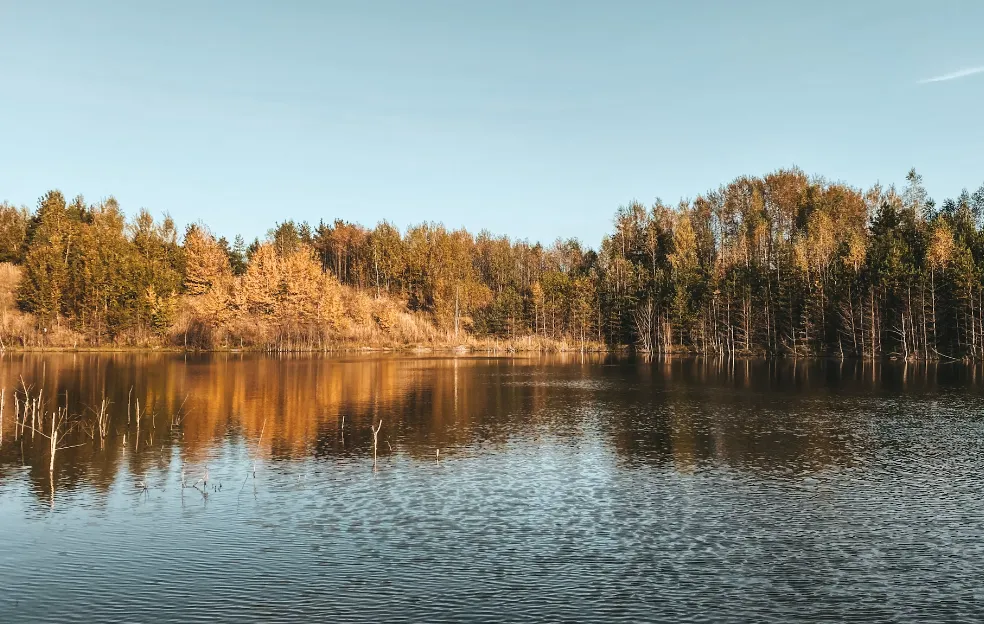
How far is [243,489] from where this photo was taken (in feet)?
77.1

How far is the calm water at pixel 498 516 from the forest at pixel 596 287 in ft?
214

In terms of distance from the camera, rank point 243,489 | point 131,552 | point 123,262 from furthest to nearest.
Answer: point 123,262, point 243,489, point 131,552

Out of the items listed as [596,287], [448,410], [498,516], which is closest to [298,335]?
[596,287]

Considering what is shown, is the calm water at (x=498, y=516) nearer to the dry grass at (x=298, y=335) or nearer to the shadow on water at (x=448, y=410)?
the shadow on water at (x=448, y=410)

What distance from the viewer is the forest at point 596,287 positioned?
3994 inches

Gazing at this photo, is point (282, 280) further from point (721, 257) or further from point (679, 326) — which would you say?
point (721, 257)

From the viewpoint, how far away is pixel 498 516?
Answer: 2067 cm

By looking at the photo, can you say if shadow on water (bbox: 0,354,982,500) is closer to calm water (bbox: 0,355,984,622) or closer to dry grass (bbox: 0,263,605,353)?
calm water (bbox: 0,355,984,622)

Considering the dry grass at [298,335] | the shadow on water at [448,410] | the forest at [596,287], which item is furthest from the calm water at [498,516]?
the dry grass at [298,335]

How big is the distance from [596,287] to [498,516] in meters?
120

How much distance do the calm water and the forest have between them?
65.1 metres

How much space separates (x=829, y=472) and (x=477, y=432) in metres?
15.5

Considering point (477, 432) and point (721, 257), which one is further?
point (721, 257)

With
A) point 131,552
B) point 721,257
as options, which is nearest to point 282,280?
point 721,257
